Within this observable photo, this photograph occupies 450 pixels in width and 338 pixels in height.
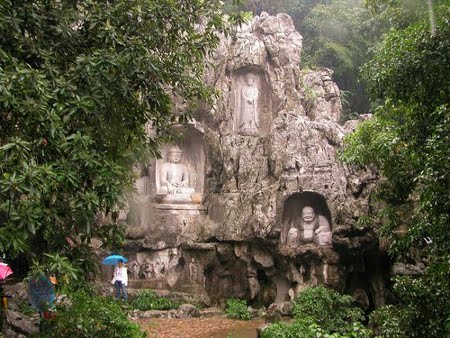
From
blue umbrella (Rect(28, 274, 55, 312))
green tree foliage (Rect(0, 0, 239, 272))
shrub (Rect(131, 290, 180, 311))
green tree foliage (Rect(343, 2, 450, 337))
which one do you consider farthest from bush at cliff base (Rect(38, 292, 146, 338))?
shrub (Rect(131, 290, 180, 311))

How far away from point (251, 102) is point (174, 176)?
3.43 meters

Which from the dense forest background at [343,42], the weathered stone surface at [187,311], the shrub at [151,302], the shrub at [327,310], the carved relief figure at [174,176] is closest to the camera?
the shrub at [327,310]

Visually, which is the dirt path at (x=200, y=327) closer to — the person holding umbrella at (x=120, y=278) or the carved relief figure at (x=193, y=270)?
the person holding umbrella at (x=120, y=278)

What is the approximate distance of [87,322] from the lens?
6.46 metres

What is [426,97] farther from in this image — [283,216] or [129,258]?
[129,258]

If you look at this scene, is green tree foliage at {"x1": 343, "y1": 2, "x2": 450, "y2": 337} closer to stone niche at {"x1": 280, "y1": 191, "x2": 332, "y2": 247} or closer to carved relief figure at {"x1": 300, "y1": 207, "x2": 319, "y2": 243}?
stone niche at {"x1": 280, "y1": 191, "x2": 332, "y2": 247}

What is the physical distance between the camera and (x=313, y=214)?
44.7 ft

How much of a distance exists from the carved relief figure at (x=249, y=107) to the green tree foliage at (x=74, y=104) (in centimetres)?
913

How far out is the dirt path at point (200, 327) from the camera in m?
10.5

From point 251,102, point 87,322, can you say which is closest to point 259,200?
point 251,102

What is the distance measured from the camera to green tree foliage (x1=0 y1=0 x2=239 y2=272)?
4504 millimetres

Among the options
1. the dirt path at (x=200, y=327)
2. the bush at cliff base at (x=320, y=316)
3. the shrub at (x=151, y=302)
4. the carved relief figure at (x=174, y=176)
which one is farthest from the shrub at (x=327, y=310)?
the carved relief figure at (x=174, y=176)

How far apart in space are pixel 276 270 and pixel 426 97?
8.07 metres

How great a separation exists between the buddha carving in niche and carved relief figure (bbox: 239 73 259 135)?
12.6ft
